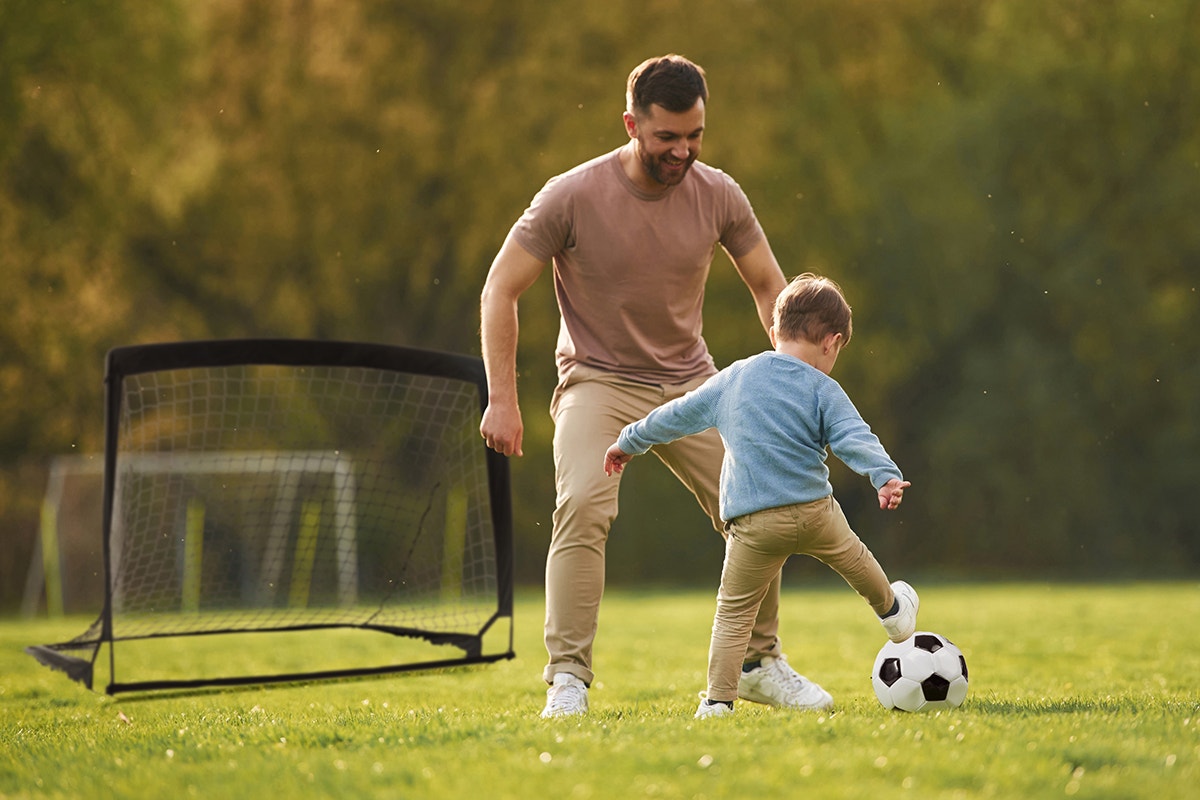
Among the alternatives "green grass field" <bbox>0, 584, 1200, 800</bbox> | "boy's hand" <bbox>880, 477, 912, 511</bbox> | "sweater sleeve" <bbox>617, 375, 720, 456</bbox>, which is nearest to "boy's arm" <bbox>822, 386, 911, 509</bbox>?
"boy's hand" <bbox>880, 477, 912, 511</bbox>

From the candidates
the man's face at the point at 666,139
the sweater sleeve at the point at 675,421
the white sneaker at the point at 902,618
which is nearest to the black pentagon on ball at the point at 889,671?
the white sneaker at the point at 902,618

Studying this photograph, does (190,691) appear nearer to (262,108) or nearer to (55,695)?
(55,695)

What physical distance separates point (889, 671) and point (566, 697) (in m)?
1.17

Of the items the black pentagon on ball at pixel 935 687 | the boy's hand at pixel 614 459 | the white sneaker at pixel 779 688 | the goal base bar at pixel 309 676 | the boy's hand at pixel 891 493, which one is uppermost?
the boy's hand at pixel 614 459

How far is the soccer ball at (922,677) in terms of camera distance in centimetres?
500

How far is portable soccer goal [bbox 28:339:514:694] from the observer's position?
725 centimetres

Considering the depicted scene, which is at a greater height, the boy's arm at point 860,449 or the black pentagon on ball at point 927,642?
the boy's arm at point 860,449

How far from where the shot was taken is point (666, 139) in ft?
17.6

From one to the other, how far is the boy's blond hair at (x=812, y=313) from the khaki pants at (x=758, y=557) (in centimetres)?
58

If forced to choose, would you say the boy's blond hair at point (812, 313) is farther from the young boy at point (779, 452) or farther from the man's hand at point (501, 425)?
the man's hand at point (501, 425)

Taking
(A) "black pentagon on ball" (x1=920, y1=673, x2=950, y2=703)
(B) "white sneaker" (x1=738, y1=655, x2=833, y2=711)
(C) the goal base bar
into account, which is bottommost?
(C) the goal base bar

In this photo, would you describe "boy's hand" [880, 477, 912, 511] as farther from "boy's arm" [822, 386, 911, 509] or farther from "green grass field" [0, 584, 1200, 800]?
"green grass field" [0, 584, 1200, 800]

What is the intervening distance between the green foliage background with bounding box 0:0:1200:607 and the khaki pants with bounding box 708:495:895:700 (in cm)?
1762

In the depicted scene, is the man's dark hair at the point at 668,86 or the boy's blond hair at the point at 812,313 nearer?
the boy's blond hair at the point at 812,313
